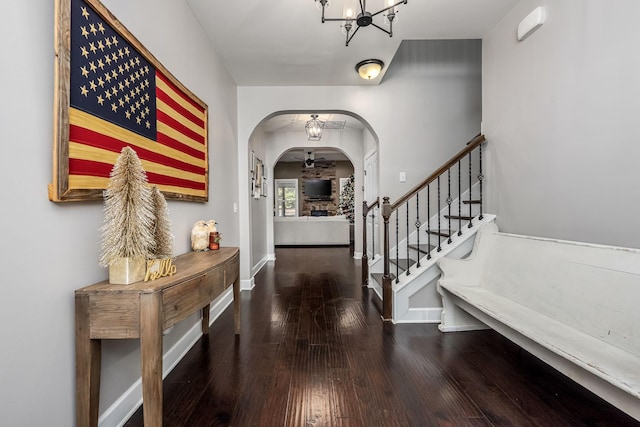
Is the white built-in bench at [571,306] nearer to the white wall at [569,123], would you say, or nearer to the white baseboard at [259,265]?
the white wall at [569,123]

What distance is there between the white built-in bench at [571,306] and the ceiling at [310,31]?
6.33 feet

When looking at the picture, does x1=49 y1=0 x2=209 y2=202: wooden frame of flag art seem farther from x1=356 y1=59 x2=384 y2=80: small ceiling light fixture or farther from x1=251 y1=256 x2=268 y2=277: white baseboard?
x1=251 y1=256 x2=268 y2=277: white baseboard

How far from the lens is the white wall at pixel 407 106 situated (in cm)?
380

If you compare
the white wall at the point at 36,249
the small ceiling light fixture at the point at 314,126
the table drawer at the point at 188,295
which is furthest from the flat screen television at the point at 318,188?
the white wall at the point at 36,249

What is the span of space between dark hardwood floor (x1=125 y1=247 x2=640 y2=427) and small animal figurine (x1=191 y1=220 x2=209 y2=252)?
2.58ft

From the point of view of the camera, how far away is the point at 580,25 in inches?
72.9

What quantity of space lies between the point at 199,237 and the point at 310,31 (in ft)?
6.71

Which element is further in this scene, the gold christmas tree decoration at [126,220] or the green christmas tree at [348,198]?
the green christmas tree at [348,198]

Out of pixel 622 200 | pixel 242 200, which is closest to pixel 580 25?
pixel 622 200

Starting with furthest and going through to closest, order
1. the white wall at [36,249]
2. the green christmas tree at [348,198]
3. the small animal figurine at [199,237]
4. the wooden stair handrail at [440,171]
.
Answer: the green christmas tree at [348,198] < the wooden stair handrail at [440,171] < the small animal figurine at [199,237] < the white wall at [36,249]

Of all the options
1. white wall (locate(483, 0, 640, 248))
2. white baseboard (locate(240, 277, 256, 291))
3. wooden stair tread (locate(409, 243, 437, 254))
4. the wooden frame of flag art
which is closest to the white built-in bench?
white wall (locate(483, 0, 640, 248))

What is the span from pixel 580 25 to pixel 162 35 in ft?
8.85

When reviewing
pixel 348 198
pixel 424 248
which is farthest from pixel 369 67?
pixel 348 198

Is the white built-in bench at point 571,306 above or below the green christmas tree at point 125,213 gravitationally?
below
